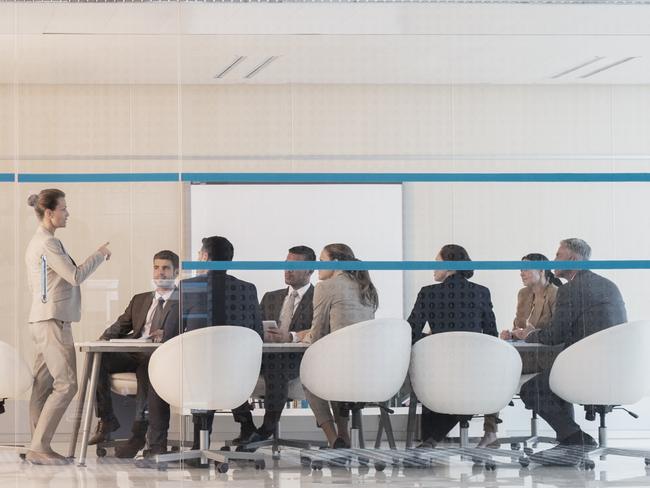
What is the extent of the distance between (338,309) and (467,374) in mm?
839

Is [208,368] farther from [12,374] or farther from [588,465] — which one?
[588,465]

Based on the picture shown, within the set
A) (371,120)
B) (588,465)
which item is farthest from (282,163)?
(588,465)

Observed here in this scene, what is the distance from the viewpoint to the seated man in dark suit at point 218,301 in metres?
6.38

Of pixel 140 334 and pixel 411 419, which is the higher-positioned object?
pixel 140 334

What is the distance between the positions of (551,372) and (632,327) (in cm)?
56

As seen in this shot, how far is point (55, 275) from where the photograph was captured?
21.3 feet

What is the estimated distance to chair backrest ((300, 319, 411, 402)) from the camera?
6402 millimetres

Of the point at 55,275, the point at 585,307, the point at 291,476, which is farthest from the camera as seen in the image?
the point at 585,307

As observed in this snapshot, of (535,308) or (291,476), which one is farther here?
(535,308)

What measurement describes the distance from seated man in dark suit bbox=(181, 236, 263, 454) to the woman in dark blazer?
93 cm

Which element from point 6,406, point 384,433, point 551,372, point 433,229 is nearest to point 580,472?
point 551,372

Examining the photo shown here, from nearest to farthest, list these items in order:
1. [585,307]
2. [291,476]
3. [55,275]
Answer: [291,476] < [55,275] < [585,307]

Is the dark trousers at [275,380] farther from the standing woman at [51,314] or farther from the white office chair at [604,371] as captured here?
the white office chair at [604,371]

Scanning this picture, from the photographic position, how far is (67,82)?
6.41m
